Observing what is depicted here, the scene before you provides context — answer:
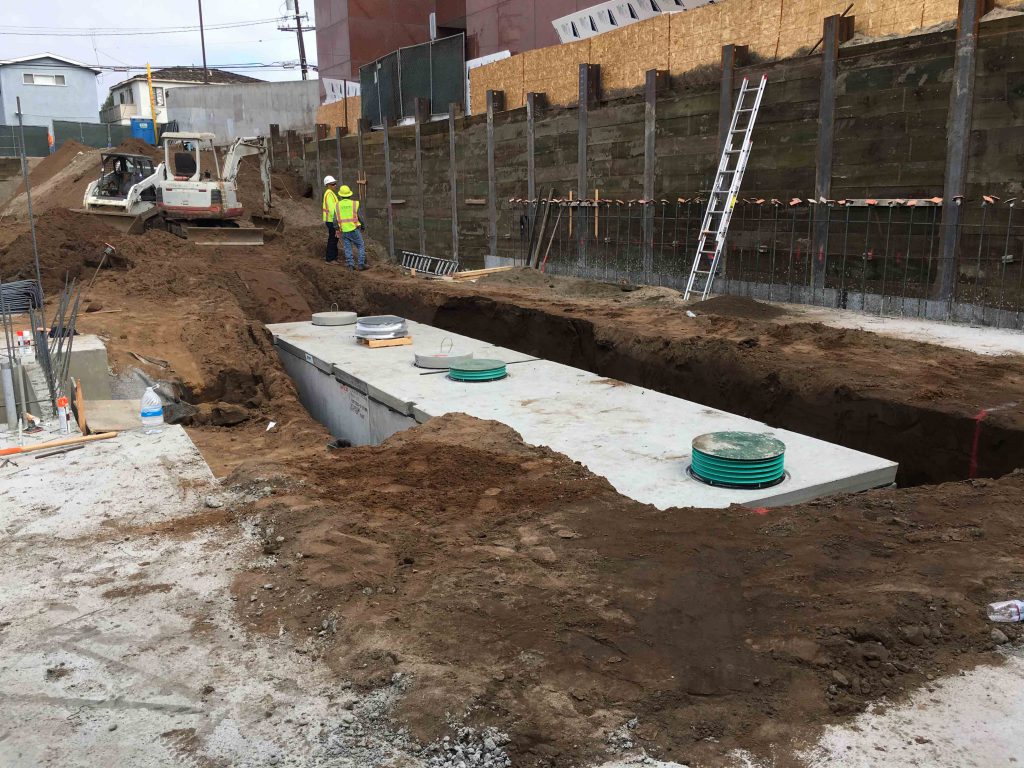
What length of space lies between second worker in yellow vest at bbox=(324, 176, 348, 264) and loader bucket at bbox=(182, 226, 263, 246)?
1.64m

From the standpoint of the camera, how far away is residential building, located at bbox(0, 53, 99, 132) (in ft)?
157

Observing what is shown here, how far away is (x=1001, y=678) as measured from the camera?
2.83m

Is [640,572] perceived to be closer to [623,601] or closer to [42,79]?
[623,601]

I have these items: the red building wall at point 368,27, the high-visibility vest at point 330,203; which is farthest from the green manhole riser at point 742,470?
the red building wall at point 368,27

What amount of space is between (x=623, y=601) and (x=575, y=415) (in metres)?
3.36

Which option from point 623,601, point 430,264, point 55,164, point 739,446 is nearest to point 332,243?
point 430,264

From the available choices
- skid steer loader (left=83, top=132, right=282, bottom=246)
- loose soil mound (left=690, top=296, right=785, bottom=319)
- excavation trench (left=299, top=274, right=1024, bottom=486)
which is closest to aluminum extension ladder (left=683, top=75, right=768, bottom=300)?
loose soil mound (left=690, top=296, right=785, bottom=319)

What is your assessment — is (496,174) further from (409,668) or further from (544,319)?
(409,668)

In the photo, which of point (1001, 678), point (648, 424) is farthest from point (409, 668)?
point (648, 424)

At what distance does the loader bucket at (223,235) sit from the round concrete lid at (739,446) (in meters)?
14.3

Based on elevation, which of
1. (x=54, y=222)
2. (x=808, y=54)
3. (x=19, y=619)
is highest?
(x=808, y=54)

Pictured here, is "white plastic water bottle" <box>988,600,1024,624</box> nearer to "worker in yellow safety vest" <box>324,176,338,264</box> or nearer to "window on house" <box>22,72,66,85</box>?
"worker in yellow safety vest" <box>324,176,338,264</box>

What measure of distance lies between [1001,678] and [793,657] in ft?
2.33

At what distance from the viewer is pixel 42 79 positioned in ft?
162
